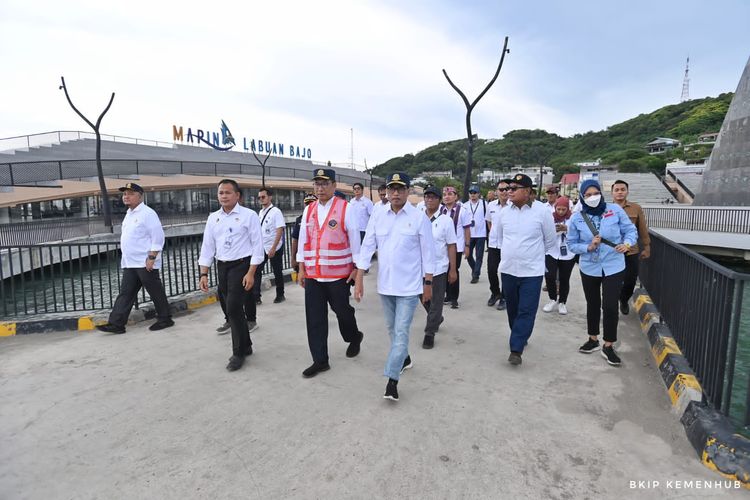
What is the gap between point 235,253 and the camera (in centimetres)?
444

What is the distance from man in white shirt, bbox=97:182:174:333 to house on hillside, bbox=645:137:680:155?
9581 centimetres

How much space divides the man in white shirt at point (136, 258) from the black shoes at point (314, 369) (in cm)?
273

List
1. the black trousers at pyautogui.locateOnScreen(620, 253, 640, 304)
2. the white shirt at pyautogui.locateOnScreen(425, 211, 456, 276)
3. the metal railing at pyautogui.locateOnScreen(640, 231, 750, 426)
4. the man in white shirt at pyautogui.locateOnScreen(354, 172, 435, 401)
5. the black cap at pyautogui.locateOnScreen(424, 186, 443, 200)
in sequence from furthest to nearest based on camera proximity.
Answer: the black trousers at pyautogui.locateOnScreen(620, 253, 640, 304) → the black cap at pyautogui.locateOnScreen(424, 186, 443, 200) → the white shirt at pyautogui.locateOnScreen(425, 211, 456, 276) → the man in white shirt at pyautogui.locateOnScreen(354, 172, 435, 401) → the metal railing at pyautogui.locateOnScreen(640, 231, 750, 426)

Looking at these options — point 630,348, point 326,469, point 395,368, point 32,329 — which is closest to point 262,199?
point 32,329

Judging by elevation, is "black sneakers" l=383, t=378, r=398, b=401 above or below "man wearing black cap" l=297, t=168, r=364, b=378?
below

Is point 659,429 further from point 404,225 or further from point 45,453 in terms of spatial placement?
point 45,453

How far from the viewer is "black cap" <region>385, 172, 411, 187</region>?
3.72m

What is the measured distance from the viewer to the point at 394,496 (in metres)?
2.36

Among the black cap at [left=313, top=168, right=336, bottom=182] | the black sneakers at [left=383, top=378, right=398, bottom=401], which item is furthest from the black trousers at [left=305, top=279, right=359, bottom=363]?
the black cap at [left=313, top=168, right=336, bottom=182]

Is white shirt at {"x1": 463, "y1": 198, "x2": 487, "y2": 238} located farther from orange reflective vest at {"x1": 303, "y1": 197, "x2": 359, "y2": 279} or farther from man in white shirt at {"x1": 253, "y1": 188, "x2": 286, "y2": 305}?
orange reflective vest at {"x1": 303, "y1": 197, "x2": 359, "y2": 279}

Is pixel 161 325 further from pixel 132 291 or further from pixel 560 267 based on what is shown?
pixel 560 267

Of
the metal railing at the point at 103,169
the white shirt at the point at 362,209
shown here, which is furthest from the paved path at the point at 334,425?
the metal railing at the point at 103,169

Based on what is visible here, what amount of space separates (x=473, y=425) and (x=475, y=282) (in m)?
5.70

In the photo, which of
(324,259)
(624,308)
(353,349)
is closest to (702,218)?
(624,308)
